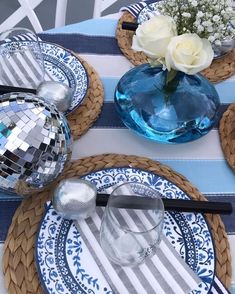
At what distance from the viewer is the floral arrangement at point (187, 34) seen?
572mm

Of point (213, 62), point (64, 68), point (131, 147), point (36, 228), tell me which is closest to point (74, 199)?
point (36, 228)

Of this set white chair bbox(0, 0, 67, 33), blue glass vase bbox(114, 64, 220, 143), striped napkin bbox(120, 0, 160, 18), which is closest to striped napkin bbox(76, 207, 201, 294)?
blue glass vase bbox(114, 64, 220, 143)

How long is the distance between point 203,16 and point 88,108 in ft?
0.74

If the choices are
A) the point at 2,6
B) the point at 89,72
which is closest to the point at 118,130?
the point at 89,72

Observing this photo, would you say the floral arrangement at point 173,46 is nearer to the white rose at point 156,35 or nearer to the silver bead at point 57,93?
the white rose at point 156,35

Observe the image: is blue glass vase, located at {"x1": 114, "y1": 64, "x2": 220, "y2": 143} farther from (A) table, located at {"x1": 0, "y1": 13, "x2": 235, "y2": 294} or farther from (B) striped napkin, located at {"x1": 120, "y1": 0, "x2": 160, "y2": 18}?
(B) striped napkin, located at {"x1": 120, "y1": 0, "x2": 160, "y2": 18}

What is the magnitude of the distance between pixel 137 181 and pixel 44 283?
178 mm

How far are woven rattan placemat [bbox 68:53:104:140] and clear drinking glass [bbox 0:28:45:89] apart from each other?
0.23ft

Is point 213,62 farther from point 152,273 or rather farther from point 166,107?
point 152,273

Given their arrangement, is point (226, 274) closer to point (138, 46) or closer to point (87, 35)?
point (138, 46)

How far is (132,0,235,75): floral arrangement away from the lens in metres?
0.57

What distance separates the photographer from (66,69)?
76cm

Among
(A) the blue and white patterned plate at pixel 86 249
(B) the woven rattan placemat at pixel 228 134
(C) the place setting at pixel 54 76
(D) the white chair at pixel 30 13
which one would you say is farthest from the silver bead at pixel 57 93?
(D) the white chair at pixel 30 13

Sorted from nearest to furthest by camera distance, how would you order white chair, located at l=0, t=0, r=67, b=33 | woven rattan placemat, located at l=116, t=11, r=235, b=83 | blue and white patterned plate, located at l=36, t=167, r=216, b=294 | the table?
blue and white patterned plate, located at l=36, t=167, r=216, b=294 < the table < woven rattan placemat, located at l=116, t=11, r=235, b=83 < white chair, located at l=0, t=0, r=67, b=33
